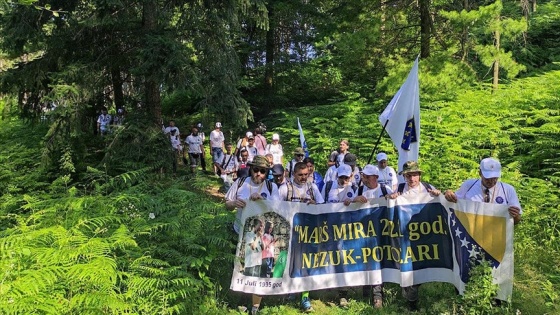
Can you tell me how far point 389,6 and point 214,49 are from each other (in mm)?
6376

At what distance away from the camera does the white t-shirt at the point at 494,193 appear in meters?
5.04

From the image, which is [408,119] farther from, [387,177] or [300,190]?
[300,190]

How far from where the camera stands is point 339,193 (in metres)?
6.39

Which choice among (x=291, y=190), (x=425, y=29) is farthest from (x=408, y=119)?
(x=425, y=29)

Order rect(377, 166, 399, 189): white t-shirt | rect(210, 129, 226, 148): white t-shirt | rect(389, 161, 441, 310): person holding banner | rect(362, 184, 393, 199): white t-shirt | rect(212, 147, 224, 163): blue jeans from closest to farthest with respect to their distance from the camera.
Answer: rect(389, 161, 441, 310): person holding banner
rect(362, 184, 393, 199): white t-shirt
rect(377, 166, 399, 189): white t-shirt
rect(210, 129, 226, 148): white t-shirt
rect(212, 147, 224, 163): blue jeans

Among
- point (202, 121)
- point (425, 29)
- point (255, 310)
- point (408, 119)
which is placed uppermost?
point (425, 29)

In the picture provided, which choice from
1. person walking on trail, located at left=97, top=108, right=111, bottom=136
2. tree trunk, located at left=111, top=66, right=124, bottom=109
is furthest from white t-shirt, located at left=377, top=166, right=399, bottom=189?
person walking on trail, located at left=97, top=108, right=111, bottom=136

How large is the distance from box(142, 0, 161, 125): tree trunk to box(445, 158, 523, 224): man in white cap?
8110 mm

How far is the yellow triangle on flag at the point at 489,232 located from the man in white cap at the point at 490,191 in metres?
0.20

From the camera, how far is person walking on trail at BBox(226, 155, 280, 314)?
5.50 metres

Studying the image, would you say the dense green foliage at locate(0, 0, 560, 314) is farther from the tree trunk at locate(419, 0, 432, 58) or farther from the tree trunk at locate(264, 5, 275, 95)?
the tree trunk at locate(264, 5, 275, 95)

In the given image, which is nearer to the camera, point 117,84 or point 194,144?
point 117,84

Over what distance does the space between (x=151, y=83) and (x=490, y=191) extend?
9216mm

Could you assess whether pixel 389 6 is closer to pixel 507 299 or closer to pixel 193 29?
pixel 193 29
